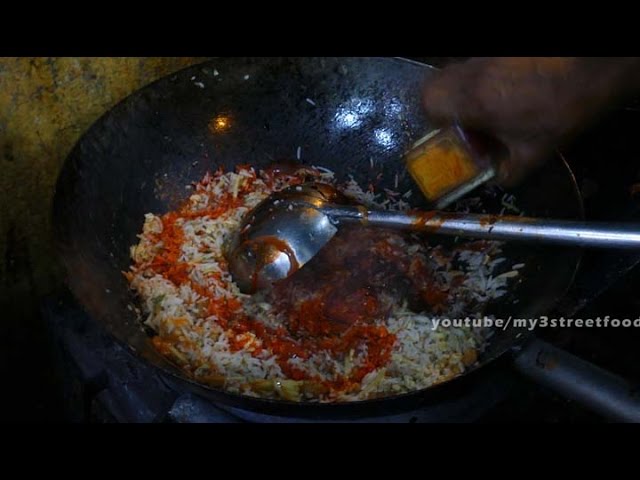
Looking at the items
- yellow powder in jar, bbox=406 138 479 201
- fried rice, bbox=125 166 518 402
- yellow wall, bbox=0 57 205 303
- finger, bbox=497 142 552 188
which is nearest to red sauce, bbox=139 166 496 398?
fried rice, bbox=125 166 518 402

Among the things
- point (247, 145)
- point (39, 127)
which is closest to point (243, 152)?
point (247, 145)

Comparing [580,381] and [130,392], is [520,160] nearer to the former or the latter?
[580,381]

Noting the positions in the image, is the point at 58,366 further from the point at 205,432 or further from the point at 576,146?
the point at 576,146

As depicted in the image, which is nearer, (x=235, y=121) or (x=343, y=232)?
(x=343, y=232)

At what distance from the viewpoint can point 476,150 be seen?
2.39 m

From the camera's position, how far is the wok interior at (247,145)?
8.21 ft

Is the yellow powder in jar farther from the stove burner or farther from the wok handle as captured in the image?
the stove burner

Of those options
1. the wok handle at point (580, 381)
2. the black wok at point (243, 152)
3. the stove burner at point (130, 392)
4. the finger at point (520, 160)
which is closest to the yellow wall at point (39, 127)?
the black wok at point (243, 152)

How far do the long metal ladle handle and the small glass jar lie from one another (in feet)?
0.42

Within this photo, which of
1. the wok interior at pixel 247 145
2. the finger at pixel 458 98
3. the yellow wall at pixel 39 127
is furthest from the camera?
the yellow wall at pixel 39 127

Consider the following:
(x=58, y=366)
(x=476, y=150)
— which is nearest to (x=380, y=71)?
(x=476, y=150)

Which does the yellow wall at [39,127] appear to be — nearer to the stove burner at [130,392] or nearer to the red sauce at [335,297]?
the stove burner at [130,392]

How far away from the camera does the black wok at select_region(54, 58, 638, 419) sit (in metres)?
2.35

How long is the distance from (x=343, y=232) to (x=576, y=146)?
118cm
